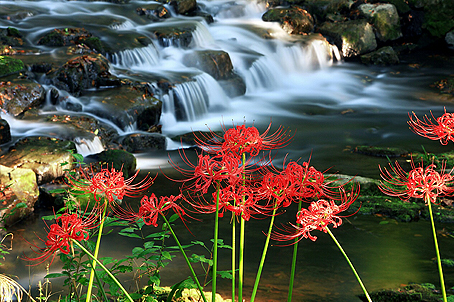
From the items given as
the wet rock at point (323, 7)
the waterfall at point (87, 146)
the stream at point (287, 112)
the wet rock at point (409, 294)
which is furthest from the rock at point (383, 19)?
the wet rock at point (409, 294)

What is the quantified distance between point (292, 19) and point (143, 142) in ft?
32.4

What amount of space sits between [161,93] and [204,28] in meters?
4.65

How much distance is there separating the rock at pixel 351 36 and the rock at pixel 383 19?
0.73 meters

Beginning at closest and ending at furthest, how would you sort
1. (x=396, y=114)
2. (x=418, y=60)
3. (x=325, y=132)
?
(x=325, y=132)
(x=396, y=114)
(x=418, y=60)

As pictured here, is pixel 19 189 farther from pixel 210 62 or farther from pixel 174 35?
pixel 174 35

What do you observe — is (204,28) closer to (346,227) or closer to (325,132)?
(325,132)

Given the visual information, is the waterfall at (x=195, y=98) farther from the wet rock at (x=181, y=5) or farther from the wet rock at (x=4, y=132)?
the wet rock at (x=181, y=5)

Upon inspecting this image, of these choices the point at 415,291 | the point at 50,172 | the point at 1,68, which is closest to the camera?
the point at 415,291

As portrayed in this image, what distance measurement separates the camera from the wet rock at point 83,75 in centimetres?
953

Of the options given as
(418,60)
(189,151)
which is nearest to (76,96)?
(189,151)

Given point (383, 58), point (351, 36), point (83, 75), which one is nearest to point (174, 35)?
point (83, 75)

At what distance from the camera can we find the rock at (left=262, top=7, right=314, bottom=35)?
54.8ft

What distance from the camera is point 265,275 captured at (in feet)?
14.5

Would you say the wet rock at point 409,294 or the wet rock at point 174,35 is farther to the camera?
the wet rock at point 174,35
